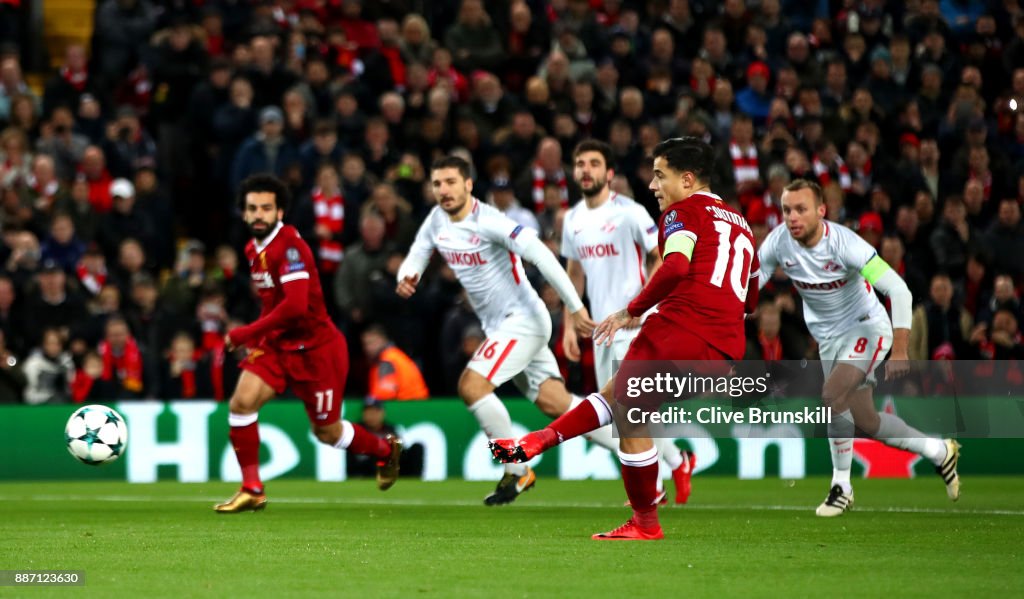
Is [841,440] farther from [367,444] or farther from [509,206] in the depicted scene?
[509,206]

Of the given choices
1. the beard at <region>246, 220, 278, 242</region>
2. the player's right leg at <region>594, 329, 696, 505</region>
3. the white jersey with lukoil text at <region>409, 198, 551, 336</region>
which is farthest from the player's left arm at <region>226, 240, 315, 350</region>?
the player's right leg at <region>594, 329, 696, 505</region>

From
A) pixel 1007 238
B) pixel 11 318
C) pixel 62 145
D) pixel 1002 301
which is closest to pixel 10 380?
pixel 11 318

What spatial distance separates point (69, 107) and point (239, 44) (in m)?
2.23

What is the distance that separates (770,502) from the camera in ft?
39.8

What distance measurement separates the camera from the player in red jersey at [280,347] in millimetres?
10906

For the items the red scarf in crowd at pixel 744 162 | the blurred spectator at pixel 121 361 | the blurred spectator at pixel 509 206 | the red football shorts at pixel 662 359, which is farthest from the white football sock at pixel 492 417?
the red scarf in crowd at pixel 744 162

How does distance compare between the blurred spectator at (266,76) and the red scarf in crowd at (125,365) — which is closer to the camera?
the red scarf in crowd at (125,365)

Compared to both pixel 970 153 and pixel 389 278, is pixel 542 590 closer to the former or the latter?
pixel 389 278

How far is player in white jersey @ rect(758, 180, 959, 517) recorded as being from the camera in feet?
34.8

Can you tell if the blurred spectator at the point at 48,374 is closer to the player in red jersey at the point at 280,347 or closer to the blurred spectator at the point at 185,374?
the blurred spectator at the point at 185,374

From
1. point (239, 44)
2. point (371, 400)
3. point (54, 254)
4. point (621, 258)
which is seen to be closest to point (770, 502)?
point (621, 258)

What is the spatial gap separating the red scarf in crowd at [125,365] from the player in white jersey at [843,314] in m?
7.81

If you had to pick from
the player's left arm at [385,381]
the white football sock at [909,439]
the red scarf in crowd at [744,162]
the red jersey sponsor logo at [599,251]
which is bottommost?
the white football sock at [909,439]

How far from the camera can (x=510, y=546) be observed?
8.51 m
